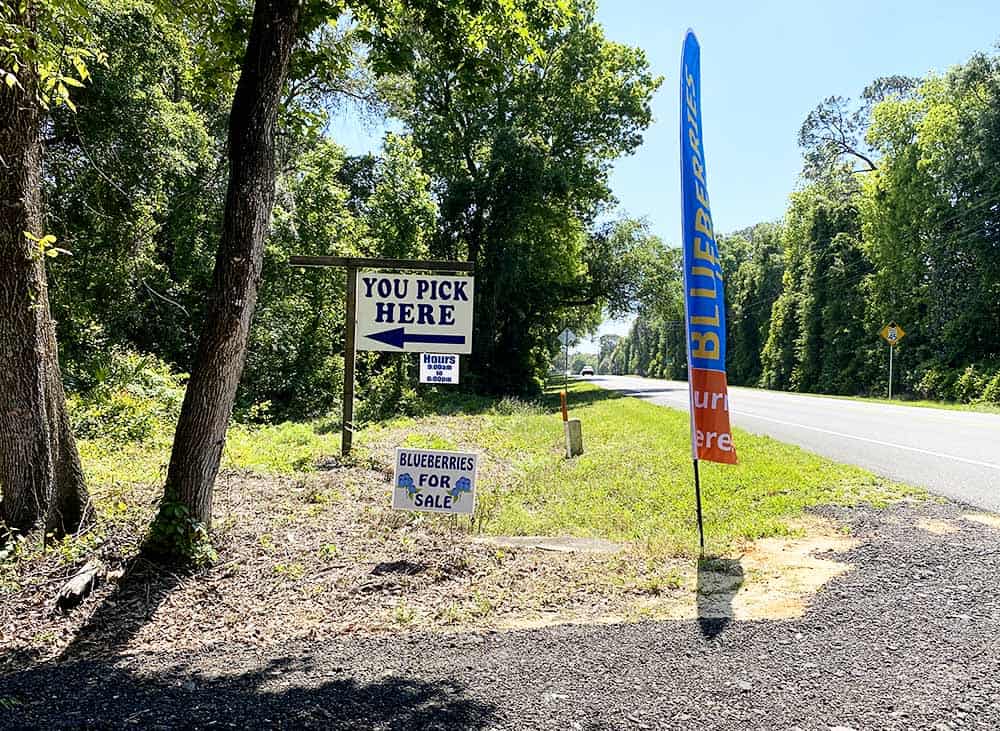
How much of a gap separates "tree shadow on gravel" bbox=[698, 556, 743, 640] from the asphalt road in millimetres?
3257

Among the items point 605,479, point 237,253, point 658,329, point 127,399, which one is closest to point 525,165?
point 127,399

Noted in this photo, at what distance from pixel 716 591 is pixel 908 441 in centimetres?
841

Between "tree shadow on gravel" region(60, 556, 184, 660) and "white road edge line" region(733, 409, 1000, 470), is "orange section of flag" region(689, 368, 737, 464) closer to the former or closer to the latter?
"tree shadow on gravel" region(60, 556, 184, 660)

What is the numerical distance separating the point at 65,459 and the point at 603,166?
1000 inches

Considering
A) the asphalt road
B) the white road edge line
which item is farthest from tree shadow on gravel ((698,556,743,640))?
the white road edge line

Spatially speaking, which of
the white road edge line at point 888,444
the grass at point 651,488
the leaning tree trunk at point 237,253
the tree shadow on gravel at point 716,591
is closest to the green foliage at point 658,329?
the white road edge line at point 888,444

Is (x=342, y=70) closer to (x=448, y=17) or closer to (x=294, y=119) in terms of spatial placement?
(x=294, y=119)

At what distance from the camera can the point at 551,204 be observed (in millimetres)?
25250

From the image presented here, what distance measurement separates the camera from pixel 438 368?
7656 millimetres

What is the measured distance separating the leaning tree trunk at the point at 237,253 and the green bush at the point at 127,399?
23.8ft

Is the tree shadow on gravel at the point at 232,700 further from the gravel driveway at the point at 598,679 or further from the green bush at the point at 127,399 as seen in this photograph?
the green bush at the point at 127,399

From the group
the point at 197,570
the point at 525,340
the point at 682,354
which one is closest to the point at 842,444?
the point at 197,570

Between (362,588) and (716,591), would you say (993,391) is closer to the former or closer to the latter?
(716,591)

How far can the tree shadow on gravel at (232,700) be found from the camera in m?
2.78
